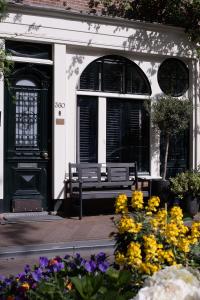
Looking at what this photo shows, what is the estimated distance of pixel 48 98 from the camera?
10828 mm

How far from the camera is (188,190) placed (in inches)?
429

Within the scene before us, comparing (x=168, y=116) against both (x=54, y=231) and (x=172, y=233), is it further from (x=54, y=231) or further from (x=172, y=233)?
(x=172, y=233)

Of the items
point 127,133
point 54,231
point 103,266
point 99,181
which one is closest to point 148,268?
point 103,266

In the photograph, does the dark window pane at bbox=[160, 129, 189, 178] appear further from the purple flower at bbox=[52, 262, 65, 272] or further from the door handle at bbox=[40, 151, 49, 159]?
the purple flower at bbox=[52, 262, 65, 272]

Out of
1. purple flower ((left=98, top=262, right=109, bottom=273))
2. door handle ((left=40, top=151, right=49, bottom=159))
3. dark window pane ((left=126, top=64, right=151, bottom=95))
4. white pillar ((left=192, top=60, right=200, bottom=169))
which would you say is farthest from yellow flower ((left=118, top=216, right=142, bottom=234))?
white pillar ((left=192, top=60, right=200, bottom=169))

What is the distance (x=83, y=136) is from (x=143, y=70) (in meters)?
2.30

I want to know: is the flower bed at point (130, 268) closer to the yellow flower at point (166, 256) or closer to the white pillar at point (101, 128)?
the yellow flower at point (166, 256)

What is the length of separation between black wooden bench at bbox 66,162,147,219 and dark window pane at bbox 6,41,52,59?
253cm

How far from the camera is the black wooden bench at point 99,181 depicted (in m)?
10.4

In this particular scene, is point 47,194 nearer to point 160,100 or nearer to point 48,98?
point 48,98

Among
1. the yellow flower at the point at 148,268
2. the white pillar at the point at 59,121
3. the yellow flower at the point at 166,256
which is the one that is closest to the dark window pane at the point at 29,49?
the white pillar at the point at 59,121

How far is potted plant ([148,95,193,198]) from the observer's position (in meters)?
11.2

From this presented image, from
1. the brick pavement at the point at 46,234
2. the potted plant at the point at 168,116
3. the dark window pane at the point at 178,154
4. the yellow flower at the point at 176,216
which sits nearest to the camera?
the yellow flower at the point at 176,216

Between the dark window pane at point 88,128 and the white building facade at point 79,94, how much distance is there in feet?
0.08
